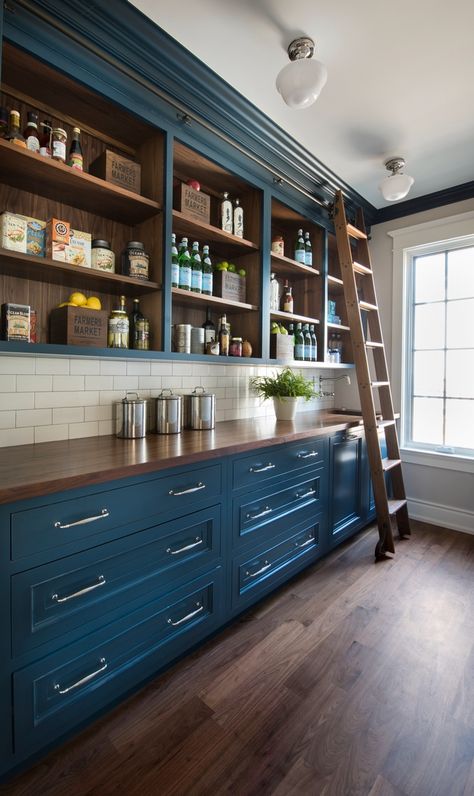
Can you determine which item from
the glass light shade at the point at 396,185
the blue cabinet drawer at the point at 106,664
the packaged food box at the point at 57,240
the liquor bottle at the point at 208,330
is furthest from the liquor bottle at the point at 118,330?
the glass light shade at the point at 396,185

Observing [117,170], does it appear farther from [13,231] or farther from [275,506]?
[275,506]

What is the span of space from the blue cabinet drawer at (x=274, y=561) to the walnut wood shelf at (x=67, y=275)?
1.42 m

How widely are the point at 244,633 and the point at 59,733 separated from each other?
2.86 ft

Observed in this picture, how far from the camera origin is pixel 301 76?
1.68 meters

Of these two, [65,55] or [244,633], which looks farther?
[244,633]

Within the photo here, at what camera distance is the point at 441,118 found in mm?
2285

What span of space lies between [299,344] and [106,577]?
214cm

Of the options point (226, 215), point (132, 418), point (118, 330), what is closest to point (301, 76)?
point (226, 215)

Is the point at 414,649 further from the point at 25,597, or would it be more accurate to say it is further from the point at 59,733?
the point at 25,597

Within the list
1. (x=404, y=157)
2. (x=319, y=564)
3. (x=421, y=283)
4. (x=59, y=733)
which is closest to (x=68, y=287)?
(x=59, y=733)

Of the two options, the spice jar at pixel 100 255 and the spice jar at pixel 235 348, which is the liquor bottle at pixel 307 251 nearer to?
the spice jar at pixel 235 348

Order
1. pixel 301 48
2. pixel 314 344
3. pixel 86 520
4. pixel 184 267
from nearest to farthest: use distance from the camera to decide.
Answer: pixel 86 520 < pixel 301 48 < pixel 184 267 < pixel 314 344

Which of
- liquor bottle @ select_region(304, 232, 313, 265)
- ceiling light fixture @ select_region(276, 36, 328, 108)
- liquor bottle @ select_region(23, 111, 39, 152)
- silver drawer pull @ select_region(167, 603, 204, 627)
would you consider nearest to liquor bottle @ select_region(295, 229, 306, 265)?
liquor bottle @ select_region(304, 232, 313, 265)

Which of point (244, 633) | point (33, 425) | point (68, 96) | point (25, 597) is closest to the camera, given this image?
point (25, 597)
